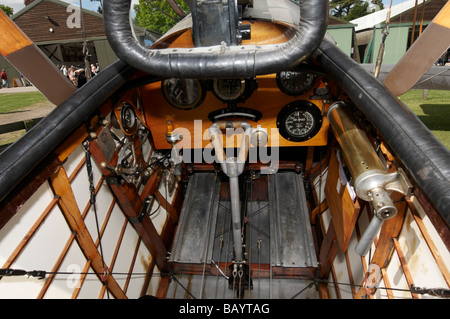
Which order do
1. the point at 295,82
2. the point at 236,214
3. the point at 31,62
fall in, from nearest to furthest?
1. the point at 31,62
2. the point at 236,214
3. the point at 295,82

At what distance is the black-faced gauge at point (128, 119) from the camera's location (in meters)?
3.42

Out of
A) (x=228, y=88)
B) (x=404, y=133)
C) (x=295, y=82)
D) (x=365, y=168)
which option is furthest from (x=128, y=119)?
(x=404, y=133)

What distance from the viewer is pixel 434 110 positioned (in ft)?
34.1

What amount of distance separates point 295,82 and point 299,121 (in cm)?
63

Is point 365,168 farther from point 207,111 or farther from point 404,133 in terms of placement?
point 207,111

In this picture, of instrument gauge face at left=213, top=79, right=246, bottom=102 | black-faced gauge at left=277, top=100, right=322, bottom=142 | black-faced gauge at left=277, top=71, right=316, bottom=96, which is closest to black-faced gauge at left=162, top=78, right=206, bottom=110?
instrument gauge face at left=213, top=79, right=246, bottom=102

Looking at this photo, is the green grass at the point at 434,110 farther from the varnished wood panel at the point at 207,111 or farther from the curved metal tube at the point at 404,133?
the curved metal tube at the point at 404,133

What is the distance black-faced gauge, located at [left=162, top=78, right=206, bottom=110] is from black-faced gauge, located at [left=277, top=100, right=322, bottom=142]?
1.26m

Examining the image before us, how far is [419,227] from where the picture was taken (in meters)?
1.85

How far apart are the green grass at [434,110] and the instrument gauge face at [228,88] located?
6.60 meters

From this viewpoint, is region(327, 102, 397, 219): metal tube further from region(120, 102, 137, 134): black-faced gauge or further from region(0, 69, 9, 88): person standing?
region(0, 69, 9, 88): person standing

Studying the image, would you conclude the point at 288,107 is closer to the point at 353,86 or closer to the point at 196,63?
the point at 353,86

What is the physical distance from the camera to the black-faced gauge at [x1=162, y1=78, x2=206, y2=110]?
154 inches
